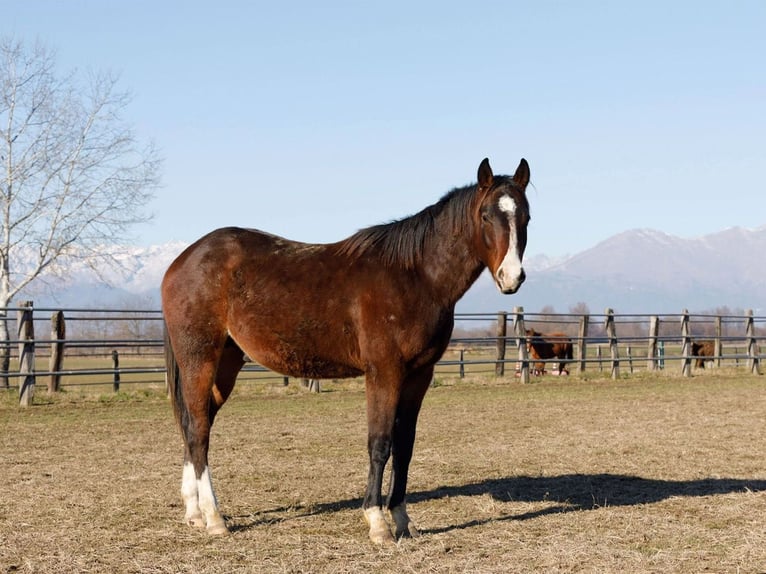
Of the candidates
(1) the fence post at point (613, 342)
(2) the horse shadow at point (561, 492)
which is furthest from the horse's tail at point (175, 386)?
(1) the fence post at point (613, 342)

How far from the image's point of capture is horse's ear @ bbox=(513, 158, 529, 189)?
5105 mm

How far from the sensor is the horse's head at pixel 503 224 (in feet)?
15.5

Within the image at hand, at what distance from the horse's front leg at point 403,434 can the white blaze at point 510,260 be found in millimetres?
889

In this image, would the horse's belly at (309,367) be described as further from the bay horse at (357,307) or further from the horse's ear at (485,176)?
the horse's ear at (485,176)

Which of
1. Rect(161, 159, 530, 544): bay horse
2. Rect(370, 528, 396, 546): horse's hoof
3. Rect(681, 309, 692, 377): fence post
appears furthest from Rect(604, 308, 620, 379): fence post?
Rect(370, 528, 396, 546): horse's hoof

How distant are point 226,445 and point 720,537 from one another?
5578mm

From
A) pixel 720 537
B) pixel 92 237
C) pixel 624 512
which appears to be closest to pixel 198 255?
pixel 624 512

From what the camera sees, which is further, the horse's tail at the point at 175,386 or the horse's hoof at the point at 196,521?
the horse's tail at the point at 175,386

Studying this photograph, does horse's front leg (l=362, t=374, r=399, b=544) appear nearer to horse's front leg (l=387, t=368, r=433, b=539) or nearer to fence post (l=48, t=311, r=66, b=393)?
horse's front leg (l=387, t=368, r=433, b=539)

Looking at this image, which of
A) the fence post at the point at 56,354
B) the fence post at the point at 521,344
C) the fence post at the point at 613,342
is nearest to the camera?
the fence post at the point at 56,354

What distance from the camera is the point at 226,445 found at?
900cm

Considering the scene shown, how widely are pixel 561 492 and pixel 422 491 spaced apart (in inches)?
43.0

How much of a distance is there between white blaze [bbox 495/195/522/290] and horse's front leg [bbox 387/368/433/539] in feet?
2.92

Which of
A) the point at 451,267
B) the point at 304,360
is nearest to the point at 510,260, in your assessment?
the point at 451,267
